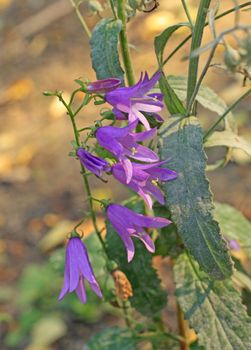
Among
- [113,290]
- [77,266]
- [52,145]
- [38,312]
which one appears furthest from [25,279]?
[77,266]

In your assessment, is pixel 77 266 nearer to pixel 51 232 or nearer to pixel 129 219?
pixel 129 219

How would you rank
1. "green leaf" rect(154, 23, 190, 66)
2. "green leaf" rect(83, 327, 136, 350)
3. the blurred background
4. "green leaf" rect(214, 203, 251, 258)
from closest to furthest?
"green leaf" rect(154, 23, 190, 66) < "green leaf" rect(214, 203, 251, 258) < "green leaf" rect(83, 327, 136, 350) < the blurred background

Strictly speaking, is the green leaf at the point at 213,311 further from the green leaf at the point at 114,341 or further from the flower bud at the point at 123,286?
the green leaf at the point at 114,341

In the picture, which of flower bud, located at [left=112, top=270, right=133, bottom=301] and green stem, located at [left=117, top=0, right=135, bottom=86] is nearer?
green stem, located at [left=117, top=0, right=135, bottom=86]

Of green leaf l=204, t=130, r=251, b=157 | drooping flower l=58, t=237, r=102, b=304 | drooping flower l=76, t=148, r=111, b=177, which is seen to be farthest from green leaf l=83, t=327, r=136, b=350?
drooping flower l=76, t=148, r=111, b=177

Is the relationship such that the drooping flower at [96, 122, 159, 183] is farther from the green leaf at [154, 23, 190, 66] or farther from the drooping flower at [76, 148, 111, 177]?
the green leaf at [154, 23, 190, 66]

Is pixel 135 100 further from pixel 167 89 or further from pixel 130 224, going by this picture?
pixel 130 224
